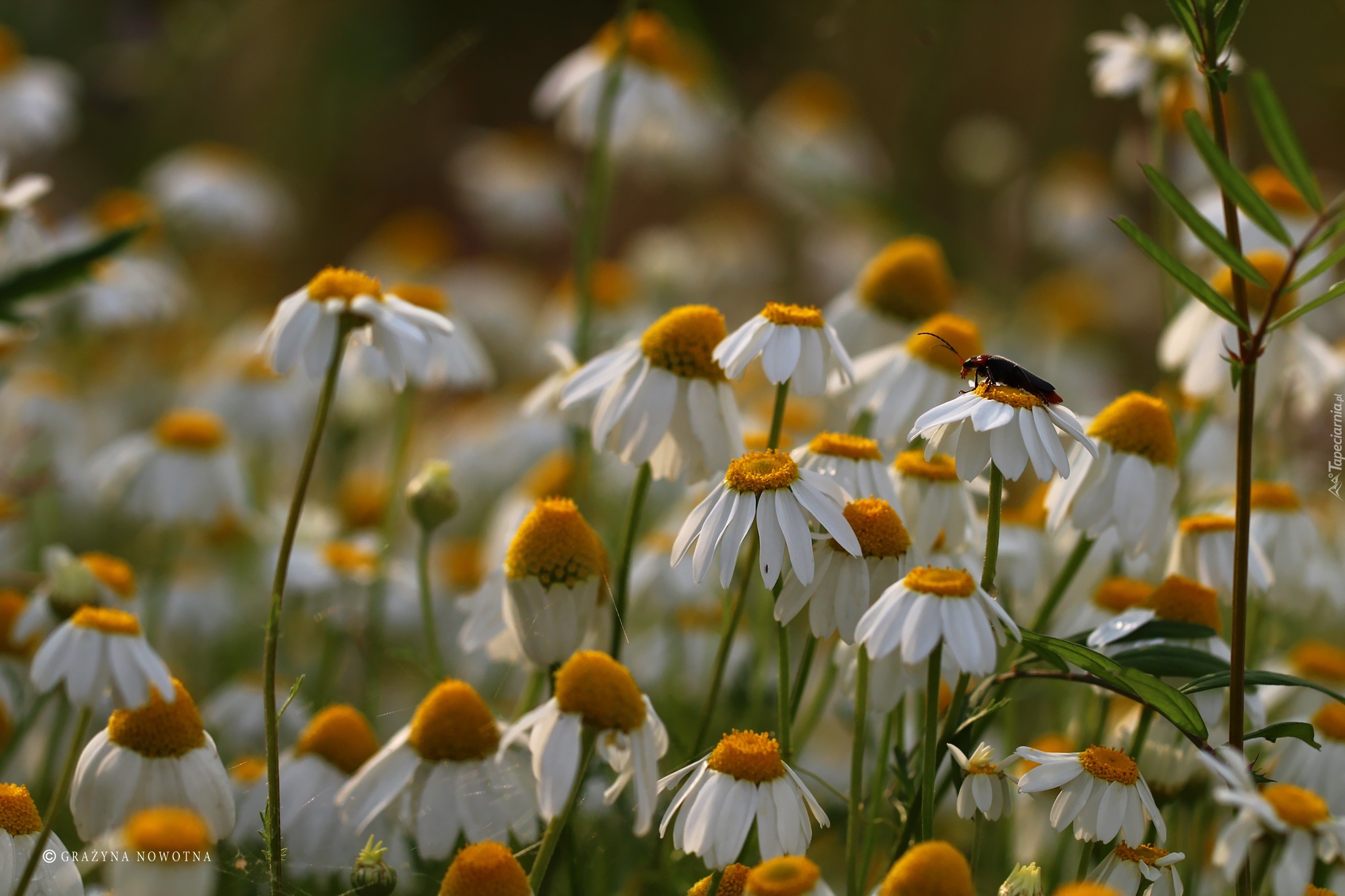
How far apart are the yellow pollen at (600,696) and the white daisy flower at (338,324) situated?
314 mm

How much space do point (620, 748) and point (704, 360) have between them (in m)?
0.37

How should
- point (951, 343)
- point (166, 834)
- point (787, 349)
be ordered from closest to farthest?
point (166, 834) → point (787, 349) → point (951, 343)

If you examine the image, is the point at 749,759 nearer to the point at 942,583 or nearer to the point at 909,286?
the point at 942,583

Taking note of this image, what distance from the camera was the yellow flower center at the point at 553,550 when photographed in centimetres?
95

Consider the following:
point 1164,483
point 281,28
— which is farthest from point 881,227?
point 281,28

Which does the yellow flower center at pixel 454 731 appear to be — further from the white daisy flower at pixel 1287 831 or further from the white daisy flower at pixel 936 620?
the white daisy flower at pixel 1287 831

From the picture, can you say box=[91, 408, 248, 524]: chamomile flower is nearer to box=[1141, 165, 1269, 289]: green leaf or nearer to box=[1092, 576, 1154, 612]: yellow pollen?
box=[1092, 576, 1154, 612]: yellow pollen

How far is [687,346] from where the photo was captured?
1.02m

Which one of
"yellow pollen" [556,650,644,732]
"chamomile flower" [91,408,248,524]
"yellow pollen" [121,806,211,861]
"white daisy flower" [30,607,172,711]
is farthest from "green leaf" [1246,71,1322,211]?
"chamomile flower" [91,408,248,524]

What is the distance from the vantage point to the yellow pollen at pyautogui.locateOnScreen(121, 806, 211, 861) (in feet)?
2.09

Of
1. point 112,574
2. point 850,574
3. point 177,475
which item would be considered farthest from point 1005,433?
point 177,475

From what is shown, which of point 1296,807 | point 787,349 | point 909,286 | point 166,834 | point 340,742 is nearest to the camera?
point 166,834

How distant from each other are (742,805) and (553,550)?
27 cm

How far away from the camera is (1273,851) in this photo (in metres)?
0.90
